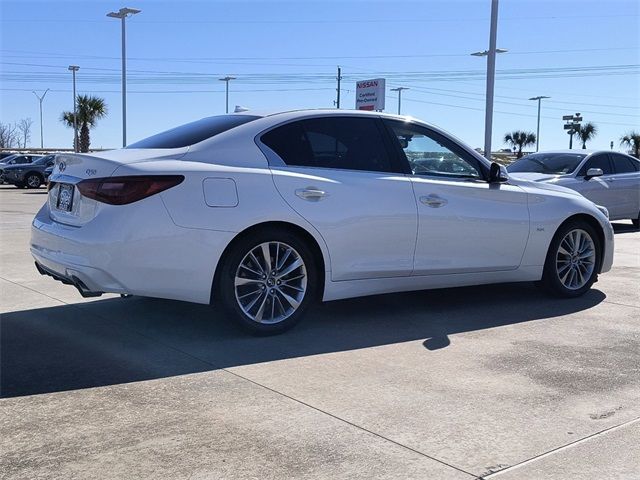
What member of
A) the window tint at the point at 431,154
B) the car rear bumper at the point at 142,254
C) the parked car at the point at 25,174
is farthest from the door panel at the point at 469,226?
the parked car at the point at 25,174

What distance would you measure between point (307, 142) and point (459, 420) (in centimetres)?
261

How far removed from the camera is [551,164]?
42.3 feet

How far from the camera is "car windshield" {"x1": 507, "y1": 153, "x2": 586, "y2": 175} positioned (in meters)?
12.7

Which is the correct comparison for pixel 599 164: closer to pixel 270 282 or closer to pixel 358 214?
pixel 358 214

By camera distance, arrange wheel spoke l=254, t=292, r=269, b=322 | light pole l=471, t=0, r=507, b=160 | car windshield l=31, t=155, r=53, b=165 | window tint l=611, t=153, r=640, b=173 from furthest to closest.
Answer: car windshield l=31, t=155, r=53, b=165 → light pole l=471, t=0, r=507, b=160 → window tint l=611, t=153, r=640, b=173 → wheel spoke l=254, t=292, r=269, b=322

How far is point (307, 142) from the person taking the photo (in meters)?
5.51

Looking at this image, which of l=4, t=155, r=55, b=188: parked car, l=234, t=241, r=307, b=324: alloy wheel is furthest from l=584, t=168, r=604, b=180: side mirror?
l=4, t=155, r=55, b=188: parked car

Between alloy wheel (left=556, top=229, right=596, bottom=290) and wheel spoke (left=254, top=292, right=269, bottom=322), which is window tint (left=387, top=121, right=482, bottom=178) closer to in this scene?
alloy wheel (left=556, top=229, right=596, bottom=290)

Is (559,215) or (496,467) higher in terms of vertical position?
(559,215)

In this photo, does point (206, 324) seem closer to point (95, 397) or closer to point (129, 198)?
point (129, 198)

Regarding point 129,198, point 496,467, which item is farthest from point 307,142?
point 496,467

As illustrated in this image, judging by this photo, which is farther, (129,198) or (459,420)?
(129,198)

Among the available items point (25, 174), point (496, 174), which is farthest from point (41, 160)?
point (496, 174)

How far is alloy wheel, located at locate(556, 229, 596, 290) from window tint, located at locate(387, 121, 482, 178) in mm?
1230
